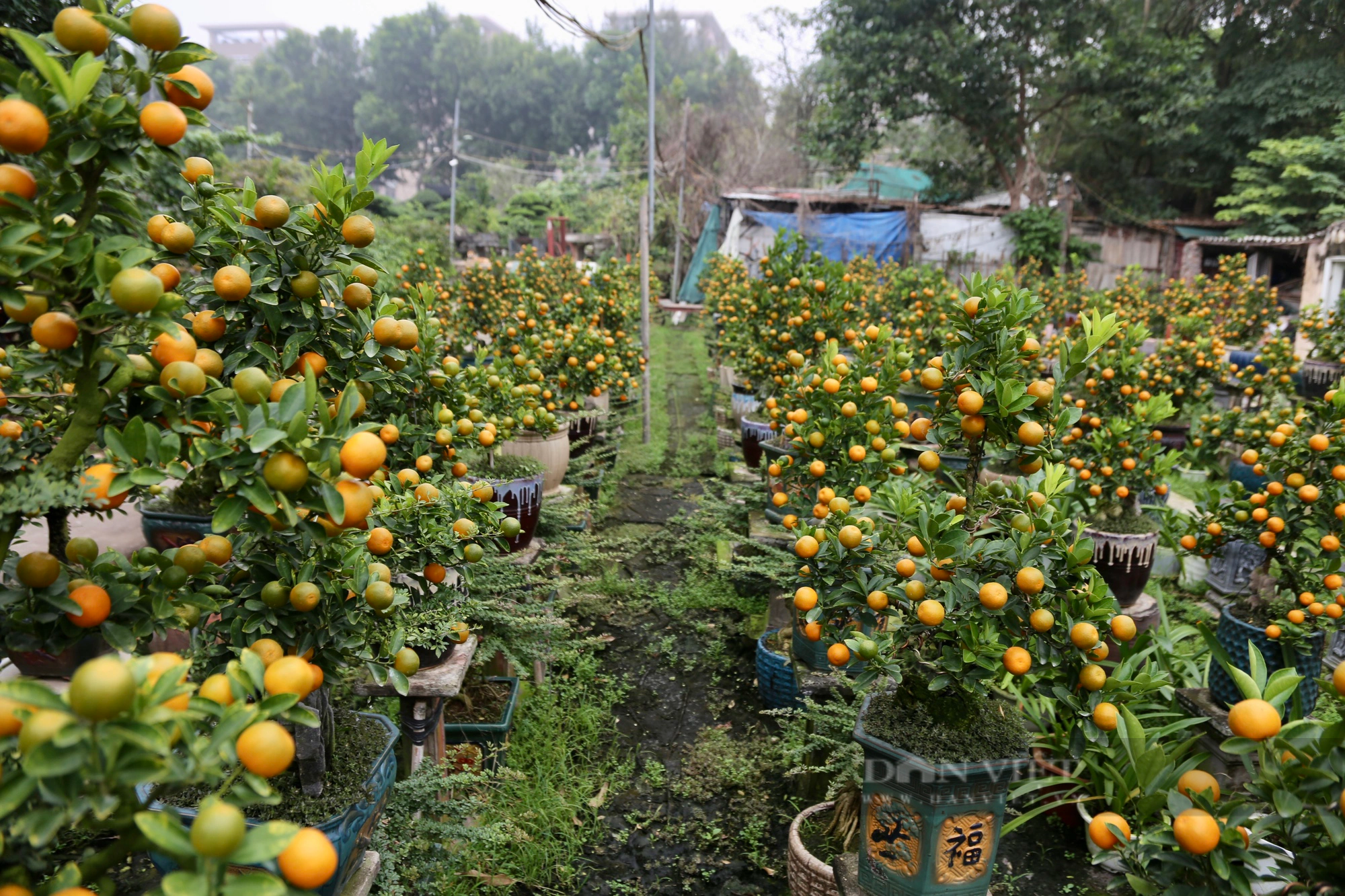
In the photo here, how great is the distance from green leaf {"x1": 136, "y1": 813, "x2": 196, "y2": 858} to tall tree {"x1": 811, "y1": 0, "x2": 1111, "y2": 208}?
15622 millimetres

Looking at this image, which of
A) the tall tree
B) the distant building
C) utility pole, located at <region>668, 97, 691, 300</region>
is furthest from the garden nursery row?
the distant building

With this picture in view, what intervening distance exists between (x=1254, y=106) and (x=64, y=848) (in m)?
18.3

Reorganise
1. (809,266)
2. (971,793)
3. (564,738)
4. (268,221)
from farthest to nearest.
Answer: (809,266)
(564,738)
(971,793)
(268,221)

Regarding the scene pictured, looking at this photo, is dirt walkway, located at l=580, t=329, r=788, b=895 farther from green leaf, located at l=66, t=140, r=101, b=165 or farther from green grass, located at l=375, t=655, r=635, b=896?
green leaf, located at l=66, t=140, r=101, b=165

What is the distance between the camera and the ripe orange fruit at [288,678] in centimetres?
93

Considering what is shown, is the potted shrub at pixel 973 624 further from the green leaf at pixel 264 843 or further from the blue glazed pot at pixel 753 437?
the blue glazed pot at pixel 753 437

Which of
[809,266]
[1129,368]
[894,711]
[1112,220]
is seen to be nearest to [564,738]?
[894,711]

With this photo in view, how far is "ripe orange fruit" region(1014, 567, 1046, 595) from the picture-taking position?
1559mm

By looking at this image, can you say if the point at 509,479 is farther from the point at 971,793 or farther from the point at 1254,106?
the point at 1254,106

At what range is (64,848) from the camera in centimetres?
147

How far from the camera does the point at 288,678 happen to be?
3.07ft

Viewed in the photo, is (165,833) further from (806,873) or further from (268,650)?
(806,873)

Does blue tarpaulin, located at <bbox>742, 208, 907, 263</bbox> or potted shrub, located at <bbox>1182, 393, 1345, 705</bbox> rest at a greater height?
blue tarpaulin, located at <bbox>742, 208, 907, 263</bbox>

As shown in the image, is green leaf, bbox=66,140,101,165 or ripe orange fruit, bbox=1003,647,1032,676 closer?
green leaf, bbox=66,140,101,165
